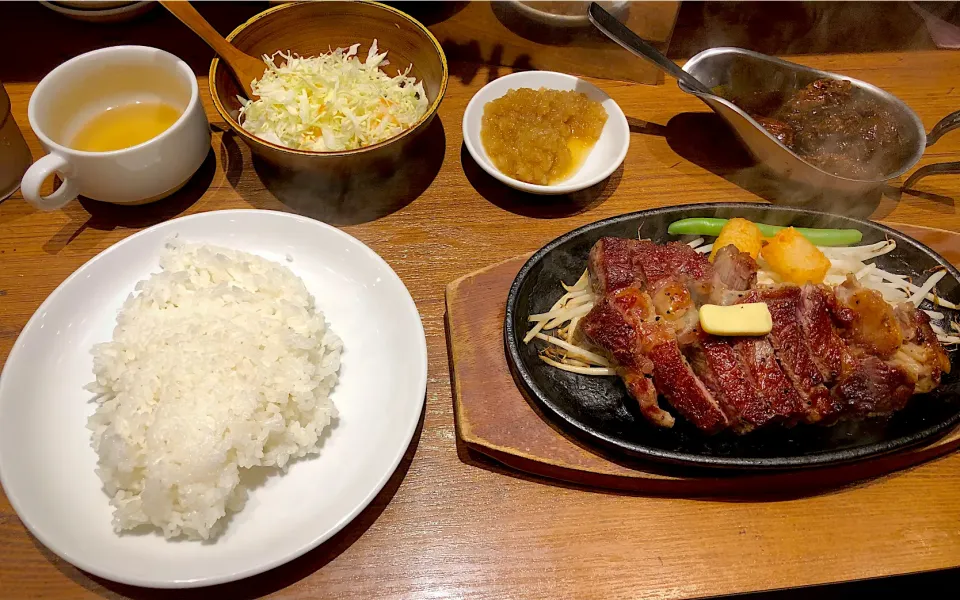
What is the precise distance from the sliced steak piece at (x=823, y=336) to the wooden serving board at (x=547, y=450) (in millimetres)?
319

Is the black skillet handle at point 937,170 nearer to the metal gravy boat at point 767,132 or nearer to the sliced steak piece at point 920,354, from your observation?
the metal gravy boat at point 767,132

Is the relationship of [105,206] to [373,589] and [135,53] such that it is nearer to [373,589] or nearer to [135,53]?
[135,53]

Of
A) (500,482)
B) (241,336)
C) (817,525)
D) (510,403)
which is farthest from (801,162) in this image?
(241,336)

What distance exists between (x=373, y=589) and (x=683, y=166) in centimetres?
231

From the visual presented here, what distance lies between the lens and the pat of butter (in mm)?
1929

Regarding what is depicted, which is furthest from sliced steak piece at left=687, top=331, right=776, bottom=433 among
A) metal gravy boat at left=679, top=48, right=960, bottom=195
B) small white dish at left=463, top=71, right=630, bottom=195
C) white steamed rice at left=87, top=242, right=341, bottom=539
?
white steamed rice at left=87, top=242, right=341, bottom=539

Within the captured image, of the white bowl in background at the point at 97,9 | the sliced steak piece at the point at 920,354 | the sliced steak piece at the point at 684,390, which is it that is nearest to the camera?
the sliced steak piece at the point at 684,390

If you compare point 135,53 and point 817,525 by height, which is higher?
point 135,53

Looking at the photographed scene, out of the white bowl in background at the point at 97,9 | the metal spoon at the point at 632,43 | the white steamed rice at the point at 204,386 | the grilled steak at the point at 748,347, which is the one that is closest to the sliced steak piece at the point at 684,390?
the grilled steak at the point at 748,347

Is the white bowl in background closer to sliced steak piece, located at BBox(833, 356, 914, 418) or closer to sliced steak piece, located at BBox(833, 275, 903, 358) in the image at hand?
sliced steak piece, located at BBox(833, 275, 903, 358)

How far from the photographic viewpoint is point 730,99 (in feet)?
9.47

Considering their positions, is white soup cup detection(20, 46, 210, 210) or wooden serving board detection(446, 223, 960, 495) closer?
wooden serving board detection(446, 223, 960, 495)

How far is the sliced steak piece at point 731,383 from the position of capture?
186 cm

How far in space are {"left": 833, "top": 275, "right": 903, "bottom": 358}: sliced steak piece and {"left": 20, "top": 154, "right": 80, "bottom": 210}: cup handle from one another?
2842 millimetres
